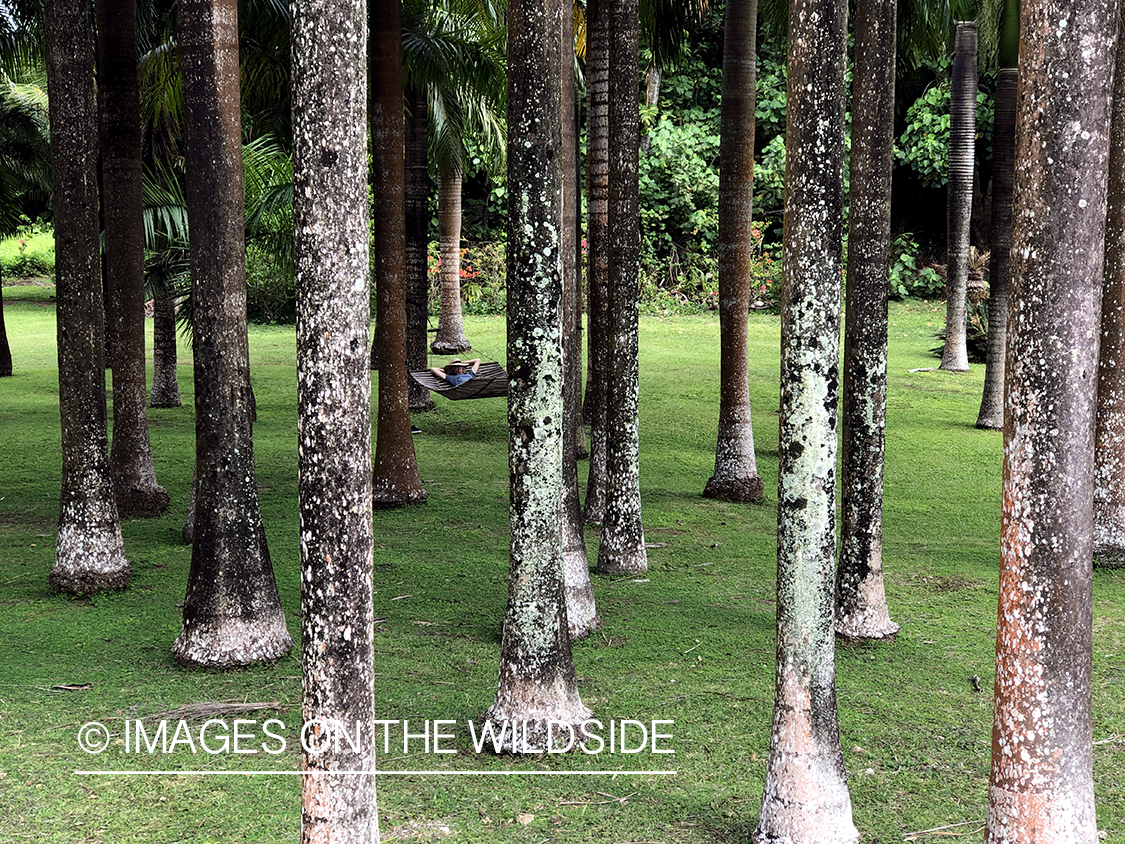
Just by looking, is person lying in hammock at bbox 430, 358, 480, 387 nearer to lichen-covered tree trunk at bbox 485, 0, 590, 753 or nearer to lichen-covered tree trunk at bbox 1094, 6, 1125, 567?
lichen-covered tree trunk at bbox 1094, 6, 1125, 567

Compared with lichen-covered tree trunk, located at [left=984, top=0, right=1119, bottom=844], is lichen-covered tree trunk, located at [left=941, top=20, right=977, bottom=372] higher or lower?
higher

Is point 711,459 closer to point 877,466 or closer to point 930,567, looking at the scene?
point 930,567

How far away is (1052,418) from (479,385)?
875 cm

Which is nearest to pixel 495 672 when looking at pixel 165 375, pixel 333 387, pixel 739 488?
pixel 333 387

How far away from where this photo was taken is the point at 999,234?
40.2ft

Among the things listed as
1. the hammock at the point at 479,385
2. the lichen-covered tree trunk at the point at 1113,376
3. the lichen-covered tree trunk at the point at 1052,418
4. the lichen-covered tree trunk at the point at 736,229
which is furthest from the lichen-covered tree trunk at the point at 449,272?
the lichen-covered tree trunk at the point at 1052,418

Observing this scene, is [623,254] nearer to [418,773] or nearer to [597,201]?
[597,201]

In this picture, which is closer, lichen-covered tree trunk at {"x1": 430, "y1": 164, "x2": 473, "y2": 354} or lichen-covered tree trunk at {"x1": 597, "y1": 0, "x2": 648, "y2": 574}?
lichen-covered tree trunk at {"x1": 597, "y1": 0, "x2": 648, "y2": 574}

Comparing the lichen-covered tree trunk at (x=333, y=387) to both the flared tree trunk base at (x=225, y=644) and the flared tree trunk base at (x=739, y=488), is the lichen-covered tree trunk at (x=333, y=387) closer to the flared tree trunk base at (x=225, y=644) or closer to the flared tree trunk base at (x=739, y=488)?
the flared tree trunk base at (x=225, y=644)

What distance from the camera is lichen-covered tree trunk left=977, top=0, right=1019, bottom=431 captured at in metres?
12.3

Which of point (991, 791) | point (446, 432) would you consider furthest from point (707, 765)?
point (446, 432)

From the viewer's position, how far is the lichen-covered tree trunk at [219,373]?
557 centimetres

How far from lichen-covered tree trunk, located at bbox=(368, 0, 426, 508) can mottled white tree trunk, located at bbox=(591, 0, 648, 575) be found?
243cm

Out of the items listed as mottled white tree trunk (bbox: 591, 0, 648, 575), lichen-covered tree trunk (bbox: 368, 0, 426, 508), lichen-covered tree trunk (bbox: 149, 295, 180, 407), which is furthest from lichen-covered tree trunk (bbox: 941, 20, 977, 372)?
lichen-covered tree trunk (bbox: 149, 295, 180, 407)
